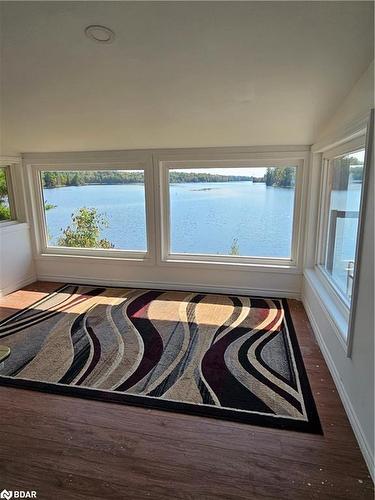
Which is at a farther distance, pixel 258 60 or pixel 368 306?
pixel 258 60

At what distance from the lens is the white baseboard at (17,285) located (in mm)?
3582

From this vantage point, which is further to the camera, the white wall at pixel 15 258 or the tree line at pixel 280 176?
the white wall at pixel 15 258

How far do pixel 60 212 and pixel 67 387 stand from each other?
2.54m

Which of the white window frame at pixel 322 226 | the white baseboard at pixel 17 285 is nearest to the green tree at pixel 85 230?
the white baseboard at pixel 17 285

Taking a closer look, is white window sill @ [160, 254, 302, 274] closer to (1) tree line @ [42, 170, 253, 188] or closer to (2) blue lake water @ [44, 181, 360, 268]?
(2) blue lake water @ [44, 181, 360, 268]

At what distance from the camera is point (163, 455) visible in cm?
154

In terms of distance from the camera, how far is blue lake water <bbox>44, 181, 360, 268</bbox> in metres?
3.42

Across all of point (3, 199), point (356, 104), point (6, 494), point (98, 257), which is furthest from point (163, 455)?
point (3, 199)

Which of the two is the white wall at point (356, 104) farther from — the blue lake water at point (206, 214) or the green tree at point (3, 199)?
the green tree at point (3, 199)

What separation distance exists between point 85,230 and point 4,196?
1034 mm

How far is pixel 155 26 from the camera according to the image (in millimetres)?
1520

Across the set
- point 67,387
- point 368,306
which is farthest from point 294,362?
point 67,387

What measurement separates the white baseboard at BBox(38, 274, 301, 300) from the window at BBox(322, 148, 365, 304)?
72cm

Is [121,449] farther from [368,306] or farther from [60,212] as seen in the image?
[60,212]
